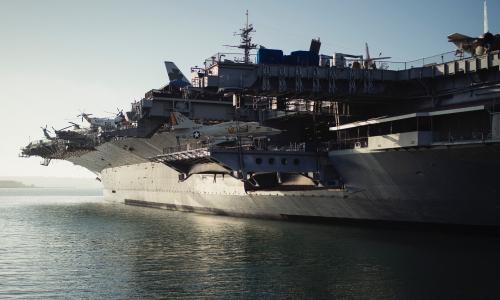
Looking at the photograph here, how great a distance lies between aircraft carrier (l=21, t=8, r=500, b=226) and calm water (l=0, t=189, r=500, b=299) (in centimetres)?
237

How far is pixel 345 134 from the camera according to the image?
3353 centimetres

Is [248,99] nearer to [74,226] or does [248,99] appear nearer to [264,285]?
[74,226]

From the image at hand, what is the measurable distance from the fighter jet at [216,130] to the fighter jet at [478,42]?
12.8 metres

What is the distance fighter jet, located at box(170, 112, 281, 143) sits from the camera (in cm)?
3597

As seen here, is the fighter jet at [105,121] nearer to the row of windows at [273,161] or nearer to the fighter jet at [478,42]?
the row of windows at [273,161]

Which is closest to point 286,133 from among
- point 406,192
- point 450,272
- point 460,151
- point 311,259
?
point 406,192

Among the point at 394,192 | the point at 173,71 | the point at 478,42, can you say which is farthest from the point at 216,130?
the point at 173,71

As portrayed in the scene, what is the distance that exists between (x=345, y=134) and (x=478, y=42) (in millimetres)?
9448

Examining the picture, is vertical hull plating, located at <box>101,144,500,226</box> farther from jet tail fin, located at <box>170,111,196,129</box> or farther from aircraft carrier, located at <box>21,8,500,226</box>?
jet tail fin, located at <box>170,111,196,129</box>

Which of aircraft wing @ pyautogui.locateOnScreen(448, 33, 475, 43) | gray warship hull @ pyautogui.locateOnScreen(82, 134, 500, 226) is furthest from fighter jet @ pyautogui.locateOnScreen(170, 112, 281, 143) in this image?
aircraft wing @ pyautogui.locateOnScreen(448, 33, 475, 43)

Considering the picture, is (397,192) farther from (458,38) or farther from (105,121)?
(105,121)

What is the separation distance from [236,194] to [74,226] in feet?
39.9

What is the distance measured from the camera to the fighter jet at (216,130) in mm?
35969

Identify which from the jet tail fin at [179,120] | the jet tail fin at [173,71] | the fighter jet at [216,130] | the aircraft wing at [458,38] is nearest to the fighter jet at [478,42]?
the aircraft wing at [458,38]
